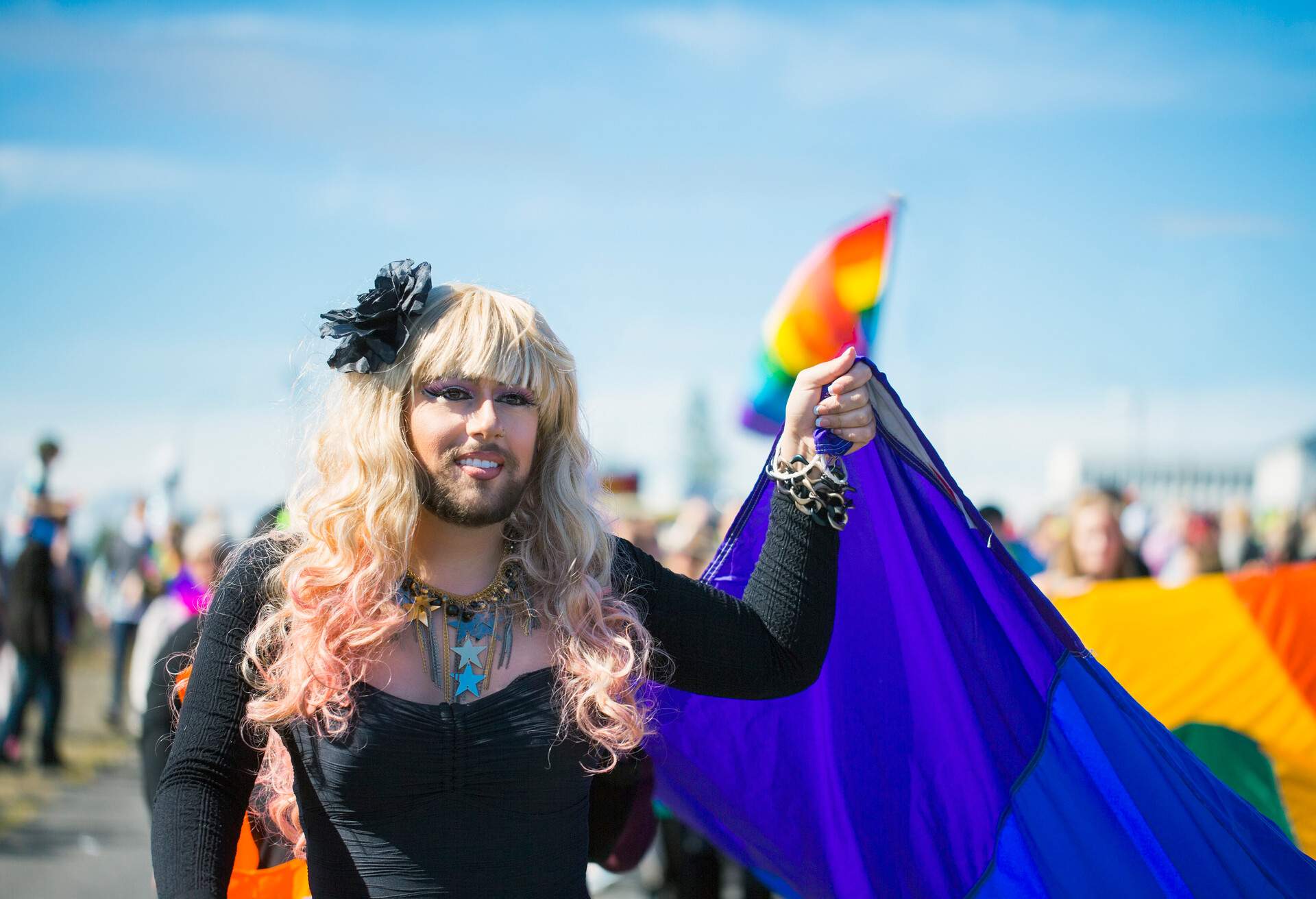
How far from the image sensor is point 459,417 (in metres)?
2.02

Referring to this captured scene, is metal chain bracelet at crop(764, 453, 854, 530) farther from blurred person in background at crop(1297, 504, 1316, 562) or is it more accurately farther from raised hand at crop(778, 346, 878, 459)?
blurred person in background at crop(1297, 504, 1316, 562)

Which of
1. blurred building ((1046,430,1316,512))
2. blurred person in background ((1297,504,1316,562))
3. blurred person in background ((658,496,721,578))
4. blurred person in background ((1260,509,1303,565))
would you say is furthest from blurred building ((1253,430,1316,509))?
blurred person in background ((658,496,721,578))

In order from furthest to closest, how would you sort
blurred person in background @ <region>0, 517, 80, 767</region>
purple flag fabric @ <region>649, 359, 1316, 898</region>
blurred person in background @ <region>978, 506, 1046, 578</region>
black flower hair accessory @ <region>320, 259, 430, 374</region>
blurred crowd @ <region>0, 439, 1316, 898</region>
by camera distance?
blurred person in background @ <region>0, 517, 80, 767</region> → blurred person in background @ <region>978, 506, 1046, 578</region> → blurred crowd @ <region>0, 439, 1316, 898</region> → purple flag fabric @ <region>649, 359, 1316, 898</region> → black flower hair accessory @ <region>320, 259, 430, 374</region>

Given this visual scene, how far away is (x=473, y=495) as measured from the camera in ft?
6.58

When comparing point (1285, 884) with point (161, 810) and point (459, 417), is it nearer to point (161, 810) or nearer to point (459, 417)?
point (459, 417)

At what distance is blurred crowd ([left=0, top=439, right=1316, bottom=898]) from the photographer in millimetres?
5316

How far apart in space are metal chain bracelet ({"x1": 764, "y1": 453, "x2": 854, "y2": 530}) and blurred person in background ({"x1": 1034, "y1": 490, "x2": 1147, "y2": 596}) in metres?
3.57

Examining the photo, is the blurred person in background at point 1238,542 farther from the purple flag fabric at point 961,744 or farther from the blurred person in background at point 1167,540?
the purple flag fabric at point 961,744

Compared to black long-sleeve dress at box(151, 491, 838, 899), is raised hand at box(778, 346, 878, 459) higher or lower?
higher

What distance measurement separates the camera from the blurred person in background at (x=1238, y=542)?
439 inches

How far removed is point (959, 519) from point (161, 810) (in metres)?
1.60

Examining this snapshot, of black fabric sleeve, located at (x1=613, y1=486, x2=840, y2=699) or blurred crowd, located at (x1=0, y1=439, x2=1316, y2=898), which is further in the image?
blurred crowd, located at (x1=0, y1=439, x2=1316, y2=898)

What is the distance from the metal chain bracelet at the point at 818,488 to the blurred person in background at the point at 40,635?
766cm

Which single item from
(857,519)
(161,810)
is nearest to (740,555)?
(857,519)
